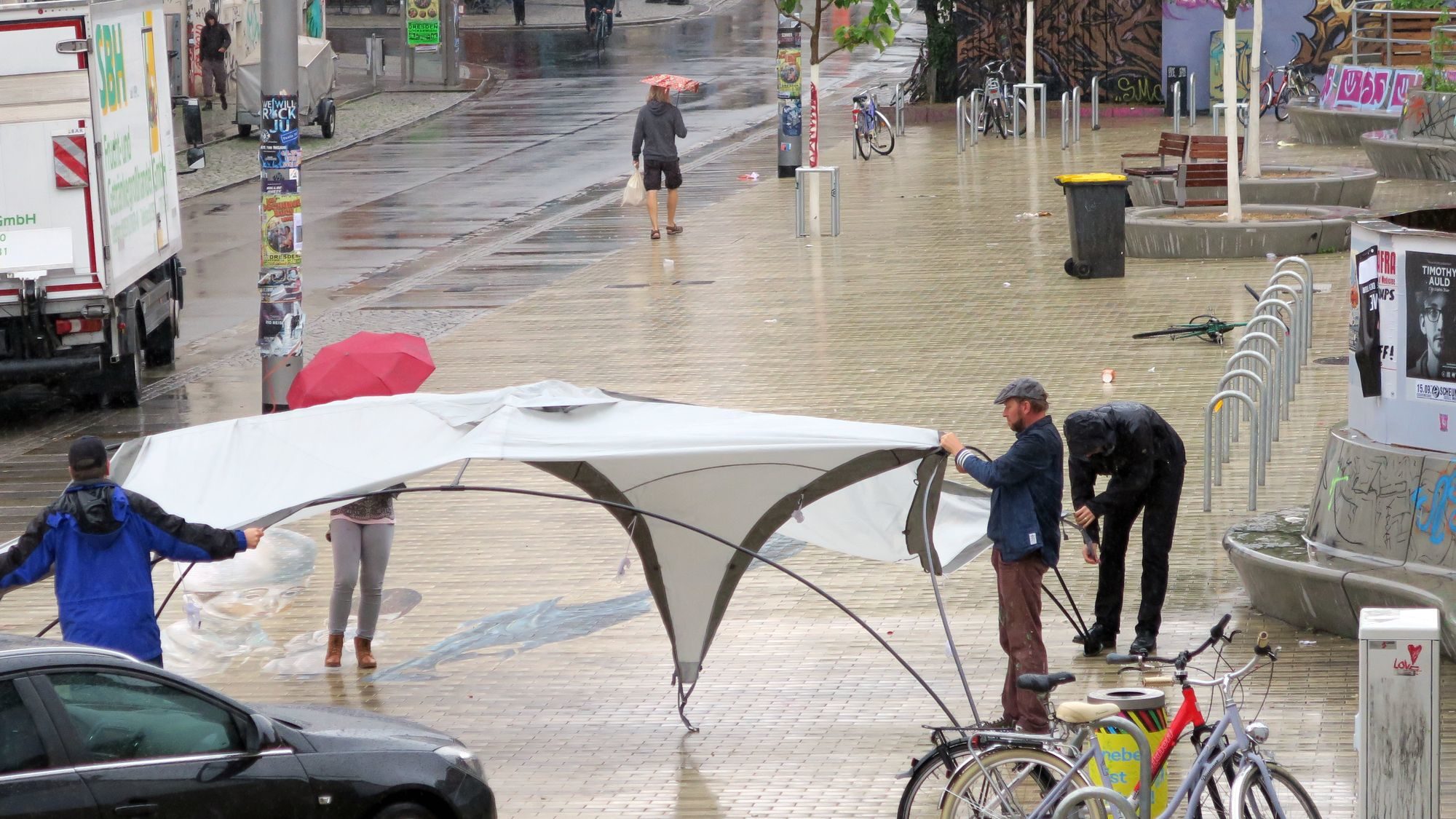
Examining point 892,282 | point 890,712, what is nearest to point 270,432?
point 890,712

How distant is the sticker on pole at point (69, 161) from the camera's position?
15086 millimetres

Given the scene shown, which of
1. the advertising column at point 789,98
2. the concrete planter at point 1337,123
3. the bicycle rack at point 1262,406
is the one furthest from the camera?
the concrete planter at point 1337,123

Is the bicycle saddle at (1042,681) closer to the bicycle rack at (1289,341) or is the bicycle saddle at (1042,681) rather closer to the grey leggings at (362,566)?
the grey leggings at (362,566)

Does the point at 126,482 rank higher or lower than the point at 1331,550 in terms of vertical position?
higher

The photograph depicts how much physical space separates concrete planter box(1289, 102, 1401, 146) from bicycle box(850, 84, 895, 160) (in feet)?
21.2

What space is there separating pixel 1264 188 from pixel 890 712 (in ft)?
50.4

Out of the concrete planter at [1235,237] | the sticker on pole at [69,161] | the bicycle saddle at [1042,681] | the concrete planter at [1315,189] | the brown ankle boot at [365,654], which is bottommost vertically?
the brown ankle boot at [365,654]

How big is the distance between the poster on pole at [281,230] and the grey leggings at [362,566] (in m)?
5.30

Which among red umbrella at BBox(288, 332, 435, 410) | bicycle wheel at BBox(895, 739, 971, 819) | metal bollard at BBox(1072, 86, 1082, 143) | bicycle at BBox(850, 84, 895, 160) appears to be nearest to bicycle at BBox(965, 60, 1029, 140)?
metal bollard at BBox(1072, 86, 1082, 143)

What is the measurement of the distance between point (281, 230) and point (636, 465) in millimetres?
6900

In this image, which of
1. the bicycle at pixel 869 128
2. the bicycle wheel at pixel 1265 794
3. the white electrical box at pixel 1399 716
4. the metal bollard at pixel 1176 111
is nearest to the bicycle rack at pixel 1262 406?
the bicycle wheel at pixel 1265 794

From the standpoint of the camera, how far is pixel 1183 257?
20.2m

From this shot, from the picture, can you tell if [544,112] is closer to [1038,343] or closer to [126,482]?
[1038,343]

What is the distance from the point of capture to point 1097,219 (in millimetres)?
18984
